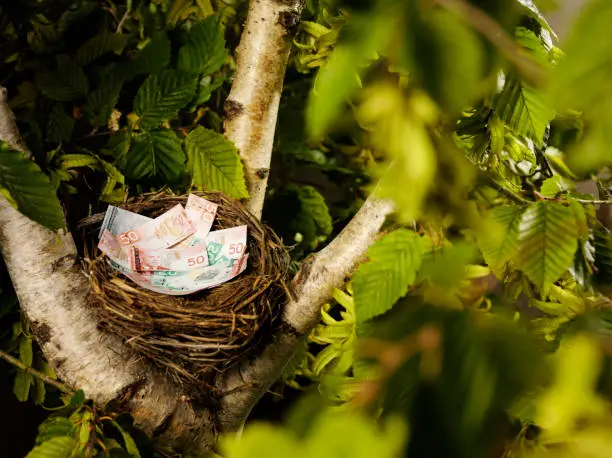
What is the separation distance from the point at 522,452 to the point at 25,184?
2.29ft

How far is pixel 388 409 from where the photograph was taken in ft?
1.09

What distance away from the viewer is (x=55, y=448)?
0.81 metres

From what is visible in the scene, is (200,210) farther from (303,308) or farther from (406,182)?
(406,182)

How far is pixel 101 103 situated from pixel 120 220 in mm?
292

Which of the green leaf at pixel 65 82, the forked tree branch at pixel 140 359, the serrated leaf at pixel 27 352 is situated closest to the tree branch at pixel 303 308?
the forked tree branch at pixel 140 359

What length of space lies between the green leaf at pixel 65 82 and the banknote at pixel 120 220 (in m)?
0.34

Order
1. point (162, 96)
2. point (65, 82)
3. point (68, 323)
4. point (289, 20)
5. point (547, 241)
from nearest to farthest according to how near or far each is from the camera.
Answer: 1. point (547, 241)
2. point (68, 323)
3. point (289, 20)
4. point (162, 96)
5. point (65, 82)

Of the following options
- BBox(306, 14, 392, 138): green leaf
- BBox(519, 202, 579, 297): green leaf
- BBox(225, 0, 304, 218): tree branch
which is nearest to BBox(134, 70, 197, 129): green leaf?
BBox(225, 0, 304, 218): tree branch

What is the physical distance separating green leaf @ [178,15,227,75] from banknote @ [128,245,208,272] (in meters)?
0.39

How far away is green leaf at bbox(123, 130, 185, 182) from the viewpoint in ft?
3.67

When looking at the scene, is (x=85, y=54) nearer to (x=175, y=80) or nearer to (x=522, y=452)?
(x=175, y=80)

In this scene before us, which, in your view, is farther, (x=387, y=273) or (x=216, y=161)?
(x=216, y=161)

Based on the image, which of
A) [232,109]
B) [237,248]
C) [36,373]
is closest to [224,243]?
[237,248]

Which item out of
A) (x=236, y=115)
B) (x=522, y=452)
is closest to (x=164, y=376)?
(x=236, y=115)
